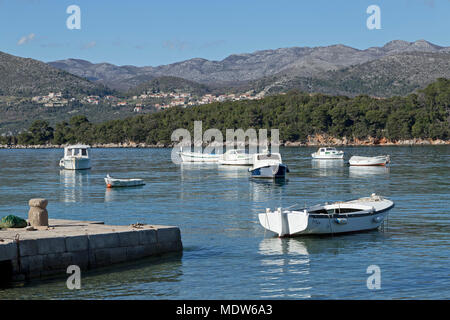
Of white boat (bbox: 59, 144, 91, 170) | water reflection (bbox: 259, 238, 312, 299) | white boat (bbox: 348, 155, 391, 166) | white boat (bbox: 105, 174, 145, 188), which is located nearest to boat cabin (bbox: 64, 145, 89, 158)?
white boat (bbox: 59, 144, 91, 170)

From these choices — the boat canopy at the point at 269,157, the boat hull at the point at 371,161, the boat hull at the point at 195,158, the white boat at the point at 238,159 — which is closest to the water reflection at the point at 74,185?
the boat canopy at the point at 269,157

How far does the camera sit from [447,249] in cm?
2473

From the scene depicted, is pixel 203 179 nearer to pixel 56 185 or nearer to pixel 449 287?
pixel 56 185

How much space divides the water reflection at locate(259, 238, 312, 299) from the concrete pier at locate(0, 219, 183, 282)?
3647 millimetres

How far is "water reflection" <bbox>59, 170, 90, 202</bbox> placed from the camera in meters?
48.3

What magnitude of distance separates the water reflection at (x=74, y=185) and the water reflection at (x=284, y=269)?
24.0 meters

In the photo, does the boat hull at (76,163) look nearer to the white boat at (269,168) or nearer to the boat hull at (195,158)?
the boat hull at (195,158)

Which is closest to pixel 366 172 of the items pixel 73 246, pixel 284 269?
pixel 284 269

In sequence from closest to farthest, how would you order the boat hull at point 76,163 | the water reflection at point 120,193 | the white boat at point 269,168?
the water reflection at point 120,193, the white boat at point 269,168, the boat hull at point 76,163

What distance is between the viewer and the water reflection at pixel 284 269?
18875 mm

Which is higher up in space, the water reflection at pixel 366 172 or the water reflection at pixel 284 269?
the water reflection at pixel 366 172

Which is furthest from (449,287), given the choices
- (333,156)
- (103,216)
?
(333,156)

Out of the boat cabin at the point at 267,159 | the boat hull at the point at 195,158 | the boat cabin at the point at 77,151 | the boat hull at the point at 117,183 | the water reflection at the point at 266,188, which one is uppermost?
the boat cabin at the point at 77,151

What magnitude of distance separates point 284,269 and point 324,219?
A: 600 cm
